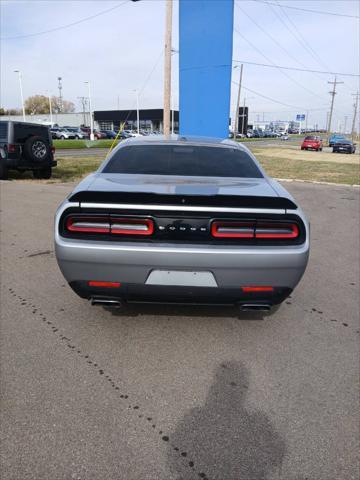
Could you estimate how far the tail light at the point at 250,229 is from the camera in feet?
8.45

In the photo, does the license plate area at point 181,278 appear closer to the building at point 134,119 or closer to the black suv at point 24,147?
the black suv at point 24,147

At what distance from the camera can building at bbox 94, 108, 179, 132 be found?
7794 cm

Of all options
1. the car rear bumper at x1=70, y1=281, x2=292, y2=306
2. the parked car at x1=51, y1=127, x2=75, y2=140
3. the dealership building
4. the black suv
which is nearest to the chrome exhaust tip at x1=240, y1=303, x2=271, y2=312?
the car rear bumper at x1=70, y1=281, x2=292, y2=306

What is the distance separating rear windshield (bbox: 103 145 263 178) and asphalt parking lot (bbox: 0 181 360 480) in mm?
1268

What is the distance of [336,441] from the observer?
2123 millimetres

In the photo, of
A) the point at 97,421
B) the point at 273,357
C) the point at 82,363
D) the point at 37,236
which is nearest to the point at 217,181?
the point at 273,357

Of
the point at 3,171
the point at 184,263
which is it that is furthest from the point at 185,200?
the point at 3,171

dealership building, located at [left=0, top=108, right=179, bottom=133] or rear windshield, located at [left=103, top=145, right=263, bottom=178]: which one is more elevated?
dealership building, located at [left=0, top=108, right=179, bottom=133]

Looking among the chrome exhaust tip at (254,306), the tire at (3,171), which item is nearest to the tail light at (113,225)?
the chrome exhaust tip at (254,306)

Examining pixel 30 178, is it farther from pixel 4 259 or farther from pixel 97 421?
pixel 97 421

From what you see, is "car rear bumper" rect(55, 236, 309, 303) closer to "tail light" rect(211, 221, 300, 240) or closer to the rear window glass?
"tail light" rect(211, 221, 300, 240)

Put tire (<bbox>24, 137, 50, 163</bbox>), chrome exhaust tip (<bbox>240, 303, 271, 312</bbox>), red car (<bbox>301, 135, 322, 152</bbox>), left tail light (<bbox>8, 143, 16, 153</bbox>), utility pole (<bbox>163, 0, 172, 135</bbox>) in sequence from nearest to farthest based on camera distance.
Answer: chrome exhaust tip (<bbox>240, 303, 271, 312</bbox>), left tail light (<bbox>8, 143, 16, 153</bbox>), tire (<bbox>24, 137, 50, 163</bbox>), utility pole (<bbox>163, 0, 172, 135</bbox>), red car (<bbox>301, 135, 322, 152</bbox>)

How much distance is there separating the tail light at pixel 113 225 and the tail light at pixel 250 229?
17.8 inches

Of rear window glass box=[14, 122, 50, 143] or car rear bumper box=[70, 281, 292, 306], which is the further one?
rear window glass box=[14, 122, 50, 143]
